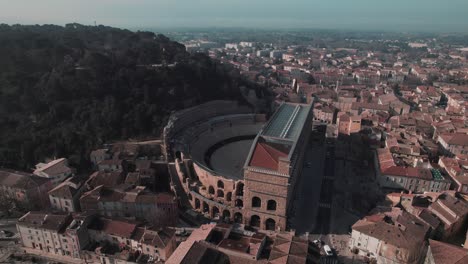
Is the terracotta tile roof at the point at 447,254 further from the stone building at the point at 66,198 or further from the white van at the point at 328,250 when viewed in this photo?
the stone building at the point at 66,198

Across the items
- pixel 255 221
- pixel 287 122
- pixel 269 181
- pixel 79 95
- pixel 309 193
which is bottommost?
pixel 309 193

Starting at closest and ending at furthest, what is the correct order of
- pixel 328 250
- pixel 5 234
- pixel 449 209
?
pixel 328 250 → pixel 5 234 → pixel 449 209

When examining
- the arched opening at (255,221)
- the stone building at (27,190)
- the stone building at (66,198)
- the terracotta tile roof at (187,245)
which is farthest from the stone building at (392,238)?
the stone building at (27,190)

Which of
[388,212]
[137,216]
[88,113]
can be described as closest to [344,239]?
[388,212]

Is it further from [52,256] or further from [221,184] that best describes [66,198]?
[221,184]

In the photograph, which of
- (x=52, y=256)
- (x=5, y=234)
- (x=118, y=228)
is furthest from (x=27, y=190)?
(x=118, y=228)
